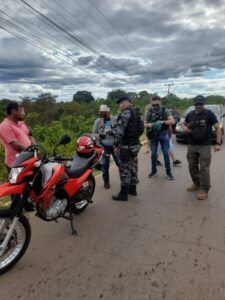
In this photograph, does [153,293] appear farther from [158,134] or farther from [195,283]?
[158,134]

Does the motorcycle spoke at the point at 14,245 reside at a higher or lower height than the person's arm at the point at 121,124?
lower

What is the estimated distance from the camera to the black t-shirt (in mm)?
4949

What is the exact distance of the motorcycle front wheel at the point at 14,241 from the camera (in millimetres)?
2920

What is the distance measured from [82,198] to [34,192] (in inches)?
42.6

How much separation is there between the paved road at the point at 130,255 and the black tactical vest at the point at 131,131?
1.11m

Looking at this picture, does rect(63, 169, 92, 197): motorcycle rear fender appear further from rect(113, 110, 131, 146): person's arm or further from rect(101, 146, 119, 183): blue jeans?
rect(101, 146, 119, 183): blue jeans

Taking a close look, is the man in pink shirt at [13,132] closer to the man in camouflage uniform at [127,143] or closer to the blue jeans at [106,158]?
the man in camouflage uniform at [127,143]

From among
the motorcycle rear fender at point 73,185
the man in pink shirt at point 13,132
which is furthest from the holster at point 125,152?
the man in pink shirt at point 13,132

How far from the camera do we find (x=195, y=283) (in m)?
2.72

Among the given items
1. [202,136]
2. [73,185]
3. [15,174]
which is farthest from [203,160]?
[15,174]

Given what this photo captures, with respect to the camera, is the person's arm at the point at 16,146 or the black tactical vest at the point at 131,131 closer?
the person's arm at the point at 16,146

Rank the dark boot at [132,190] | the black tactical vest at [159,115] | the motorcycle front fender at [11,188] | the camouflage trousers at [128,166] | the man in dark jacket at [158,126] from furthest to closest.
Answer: the black tactical vest at [159,115]
the man in dark jacket at [158,126]
the dark boot at [132,190]
the camouflage trousers at [128,166]
the motorcycle front fender at [11,188]

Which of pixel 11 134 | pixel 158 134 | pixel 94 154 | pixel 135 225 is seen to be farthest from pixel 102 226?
pixel 158 134

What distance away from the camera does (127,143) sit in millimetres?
4930
